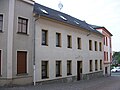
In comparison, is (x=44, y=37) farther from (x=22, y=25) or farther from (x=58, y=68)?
(x=58, y=68)

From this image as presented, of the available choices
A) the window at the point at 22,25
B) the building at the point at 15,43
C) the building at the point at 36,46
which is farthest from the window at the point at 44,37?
the window at the point at 22,25

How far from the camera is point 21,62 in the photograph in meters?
19.4

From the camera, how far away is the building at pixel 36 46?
18.5m

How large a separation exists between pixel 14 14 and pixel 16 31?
4.49 feet

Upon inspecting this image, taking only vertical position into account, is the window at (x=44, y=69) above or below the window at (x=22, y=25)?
below

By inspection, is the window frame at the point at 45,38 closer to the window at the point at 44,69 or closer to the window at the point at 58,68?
Answer: the window at the point at 44,69

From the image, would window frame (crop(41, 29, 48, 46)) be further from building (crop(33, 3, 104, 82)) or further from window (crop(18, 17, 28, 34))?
window (crop(18, 17, 28, 34))

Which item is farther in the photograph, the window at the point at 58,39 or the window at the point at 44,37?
the window at the point at 58,39

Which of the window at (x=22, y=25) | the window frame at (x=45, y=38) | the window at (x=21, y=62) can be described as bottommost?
the window at (x=21, y=62)

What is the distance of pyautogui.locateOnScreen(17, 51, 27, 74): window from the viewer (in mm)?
19078

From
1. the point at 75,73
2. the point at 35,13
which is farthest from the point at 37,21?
the point at 75,73

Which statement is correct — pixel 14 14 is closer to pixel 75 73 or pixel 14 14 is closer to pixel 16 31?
pixel 16 31

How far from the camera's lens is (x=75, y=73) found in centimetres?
2902

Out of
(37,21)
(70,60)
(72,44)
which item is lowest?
(70,60)
